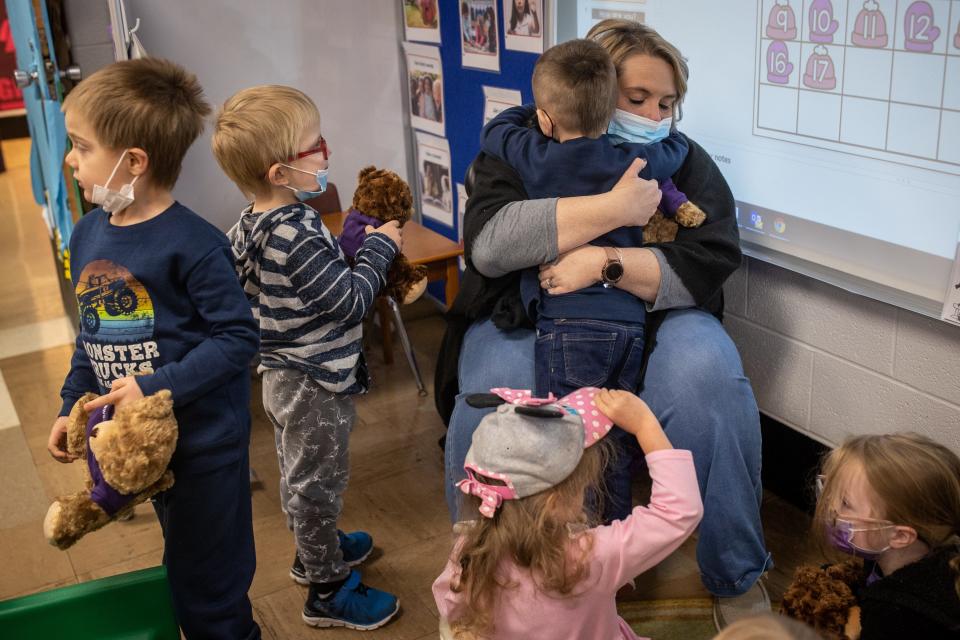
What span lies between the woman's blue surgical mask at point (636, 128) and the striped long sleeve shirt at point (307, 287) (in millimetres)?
535

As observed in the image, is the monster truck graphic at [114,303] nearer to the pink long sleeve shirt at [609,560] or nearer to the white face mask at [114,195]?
the white face mask at [114,195]

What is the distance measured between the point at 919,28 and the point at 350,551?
1680mm

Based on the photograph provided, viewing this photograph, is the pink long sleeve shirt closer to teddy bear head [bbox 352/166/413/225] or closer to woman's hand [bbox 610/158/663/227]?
woman's hand [bbox 610/158/663/227]

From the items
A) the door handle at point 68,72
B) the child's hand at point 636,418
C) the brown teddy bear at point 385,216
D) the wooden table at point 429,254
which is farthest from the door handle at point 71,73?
the child's hand at point 636,418

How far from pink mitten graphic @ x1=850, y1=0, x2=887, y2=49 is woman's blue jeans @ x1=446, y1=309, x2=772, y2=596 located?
64 centimetres

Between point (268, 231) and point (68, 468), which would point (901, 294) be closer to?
point (268, 231)

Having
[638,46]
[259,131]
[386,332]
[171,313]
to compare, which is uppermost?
[638,46]

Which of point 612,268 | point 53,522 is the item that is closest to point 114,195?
point 53,522

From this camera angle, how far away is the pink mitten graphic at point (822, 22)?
1939 mm

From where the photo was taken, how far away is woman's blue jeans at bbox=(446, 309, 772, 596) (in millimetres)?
1942

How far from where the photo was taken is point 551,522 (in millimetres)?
1400

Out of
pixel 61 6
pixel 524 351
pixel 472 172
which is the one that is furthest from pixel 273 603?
pixel 61 6

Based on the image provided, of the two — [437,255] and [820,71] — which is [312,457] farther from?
[820,71]

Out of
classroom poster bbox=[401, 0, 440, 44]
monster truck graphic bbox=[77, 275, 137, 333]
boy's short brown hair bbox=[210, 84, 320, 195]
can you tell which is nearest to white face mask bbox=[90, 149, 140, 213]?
monster truck graphic bbox=[77, 275, 137, 333]
